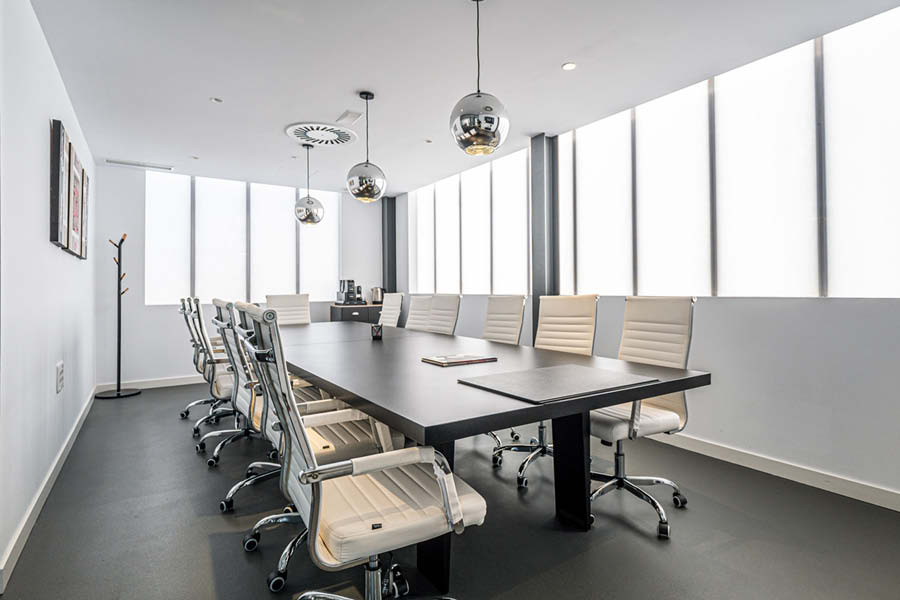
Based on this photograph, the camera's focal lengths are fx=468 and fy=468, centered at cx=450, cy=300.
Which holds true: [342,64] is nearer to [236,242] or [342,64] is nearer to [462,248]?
[462,248]

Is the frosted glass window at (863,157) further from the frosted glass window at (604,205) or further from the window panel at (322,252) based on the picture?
the window panel at (322,252)

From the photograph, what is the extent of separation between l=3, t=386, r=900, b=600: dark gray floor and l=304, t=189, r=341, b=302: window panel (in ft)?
14.2

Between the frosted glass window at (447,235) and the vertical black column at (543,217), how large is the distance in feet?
6.48

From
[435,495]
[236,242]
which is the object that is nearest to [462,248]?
[236,242]

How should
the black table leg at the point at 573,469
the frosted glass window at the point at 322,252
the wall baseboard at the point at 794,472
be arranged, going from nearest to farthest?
the black table leg at the point at 573,469 → the wall baseboard at the point at 794,472 → the frosted glass window at the point at 322,252

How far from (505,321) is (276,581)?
8.05 ft

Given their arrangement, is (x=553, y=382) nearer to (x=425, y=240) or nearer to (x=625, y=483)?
(x=625, y=483)

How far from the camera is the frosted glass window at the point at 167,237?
20.2 feet

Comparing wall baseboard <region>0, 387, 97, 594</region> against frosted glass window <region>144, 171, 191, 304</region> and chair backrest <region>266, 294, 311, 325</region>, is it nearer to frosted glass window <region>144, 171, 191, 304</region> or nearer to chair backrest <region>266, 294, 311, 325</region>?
chair backrest <region>266, 294, 311, 325</region>

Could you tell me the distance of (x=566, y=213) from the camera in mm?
4906

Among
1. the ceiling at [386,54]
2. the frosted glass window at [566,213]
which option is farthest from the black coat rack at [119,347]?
the frosted glass window at [566,213]

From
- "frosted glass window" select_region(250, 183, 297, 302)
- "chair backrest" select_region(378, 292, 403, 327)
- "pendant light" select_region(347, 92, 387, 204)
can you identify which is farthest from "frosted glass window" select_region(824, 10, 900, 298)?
"frosted glass window" select_region(250, 183, 297, 302)

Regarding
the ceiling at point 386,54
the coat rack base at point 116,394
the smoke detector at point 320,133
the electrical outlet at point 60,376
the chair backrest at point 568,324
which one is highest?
the ceiling at point 386,54

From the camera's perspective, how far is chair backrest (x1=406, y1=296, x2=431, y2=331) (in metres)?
4.74
